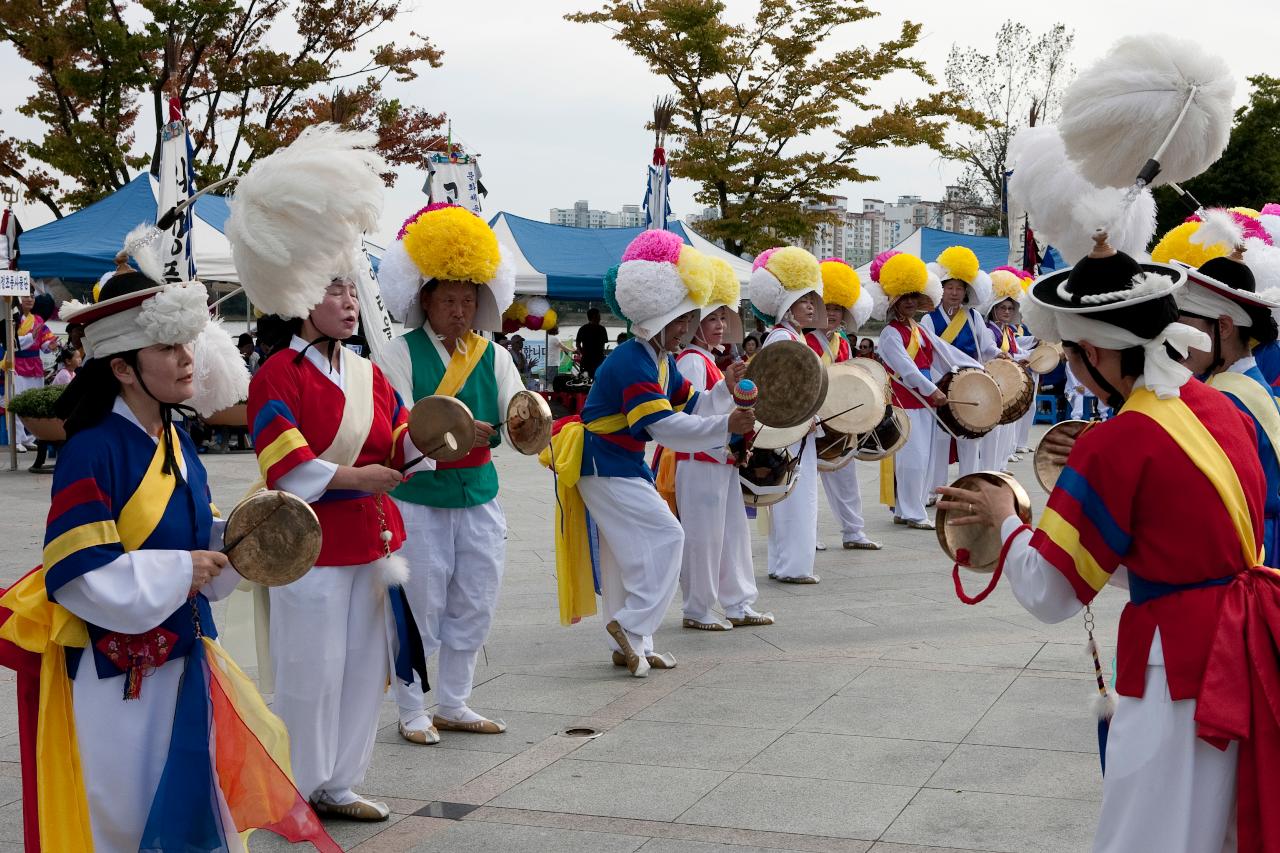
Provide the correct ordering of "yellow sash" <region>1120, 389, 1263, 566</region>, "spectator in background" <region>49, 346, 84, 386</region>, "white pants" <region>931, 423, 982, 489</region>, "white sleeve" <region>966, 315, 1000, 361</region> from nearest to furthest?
"yellow sash" <region>1120, 389, 1263, 566</region> → "white pants" <region>931, 423, 982, 489</region> → "white sleeve" <region>966, 315, 1000, 361</region> → "spectator in background" <region>49, 346, 84, 386</region>

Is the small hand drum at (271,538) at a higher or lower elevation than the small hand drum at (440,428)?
lower

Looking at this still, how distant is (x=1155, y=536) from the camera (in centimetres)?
274

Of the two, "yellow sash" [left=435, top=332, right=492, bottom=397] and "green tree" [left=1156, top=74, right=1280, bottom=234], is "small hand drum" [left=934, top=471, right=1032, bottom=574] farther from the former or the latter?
"green tree" [left=1156, top=74, right=1280, bottom=234]

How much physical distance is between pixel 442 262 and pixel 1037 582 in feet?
9.92

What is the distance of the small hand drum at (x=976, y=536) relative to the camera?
10.0 ft

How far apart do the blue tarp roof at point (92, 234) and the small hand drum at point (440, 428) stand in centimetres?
1155

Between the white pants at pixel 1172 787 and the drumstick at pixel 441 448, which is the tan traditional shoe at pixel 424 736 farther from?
the white pants at pixel 1172 787

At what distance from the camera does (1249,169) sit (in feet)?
105

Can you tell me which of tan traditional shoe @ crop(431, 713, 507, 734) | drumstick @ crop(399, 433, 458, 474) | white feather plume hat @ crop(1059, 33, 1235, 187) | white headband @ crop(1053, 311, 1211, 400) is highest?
white feather plume hat @ crop(1059, 33, 1235, 187)

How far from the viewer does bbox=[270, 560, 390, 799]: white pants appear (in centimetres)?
423

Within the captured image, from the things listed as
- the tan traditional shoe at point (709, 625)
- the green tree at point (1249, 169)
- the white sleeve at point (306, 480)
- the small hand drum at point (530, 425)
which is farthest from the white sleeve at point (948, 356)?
the green tree at point (1249, 169)

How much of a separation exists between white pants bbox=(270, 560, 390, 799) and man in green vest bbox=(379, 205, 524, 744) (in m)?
0.71

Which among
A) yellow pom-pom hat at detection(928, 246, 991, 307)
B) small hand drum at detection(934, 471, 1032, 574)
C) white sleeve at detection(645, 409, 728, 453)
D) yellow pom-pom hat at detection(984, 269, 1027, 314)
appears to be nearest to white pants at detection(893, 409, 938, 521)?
yellow pom-pom hat at detection(928, 246, 991, 307)

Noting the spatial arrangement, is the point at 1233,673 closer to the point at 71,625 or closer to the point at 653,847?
the point at 653,847
